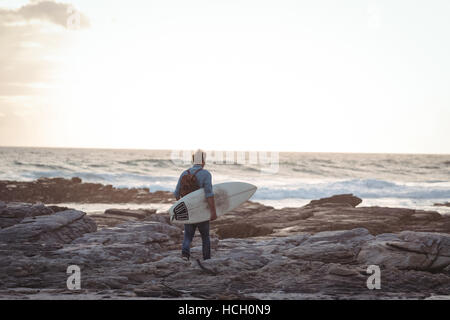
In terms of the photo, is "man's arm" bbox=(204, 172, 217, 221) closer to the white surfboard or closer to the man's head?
the white surfboard

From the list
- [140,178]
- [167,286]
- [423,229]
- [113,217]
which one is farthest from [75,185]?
[167,286]

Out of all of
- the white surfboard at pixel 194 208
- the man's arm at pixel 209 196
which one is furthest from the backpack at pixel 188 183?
the man's arm at pixel 209 196

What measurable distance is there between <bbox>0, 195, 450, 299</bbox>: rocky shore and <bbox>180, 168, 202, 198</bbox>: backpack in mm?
1356

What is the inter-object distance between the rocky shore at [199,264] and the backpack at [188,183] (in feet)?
4.45

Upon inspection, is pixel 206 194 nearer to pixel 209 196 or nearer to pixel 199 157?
pixel 209 196

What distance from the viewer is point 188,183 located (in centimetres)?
850

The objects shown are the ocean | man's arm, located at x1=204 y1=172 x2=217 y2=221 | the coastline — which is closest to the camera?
the coastline

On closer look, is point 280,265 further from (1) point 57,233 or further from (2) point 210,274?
(1) point 57,233

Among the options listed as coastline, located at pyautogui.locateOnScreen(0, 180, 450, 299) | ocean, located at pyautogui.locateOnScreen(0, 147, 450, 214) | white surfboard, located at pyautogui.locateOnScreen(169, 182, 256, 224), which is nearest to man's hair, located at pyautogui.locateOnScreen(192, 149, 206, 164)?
white surfboard, located at pyautogui.locateOnScreen(169, 182, 256, 224)

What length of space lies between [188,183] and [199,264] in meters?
1.61

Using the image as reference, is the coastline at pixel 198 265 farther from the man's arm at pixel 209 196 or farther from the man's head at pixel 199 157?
the man's head at pixel 199 157

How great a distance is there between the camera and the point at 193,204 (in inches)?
333

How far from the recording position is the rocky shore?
6809 millimetres

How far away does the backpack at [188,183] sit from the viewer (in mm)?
8445
